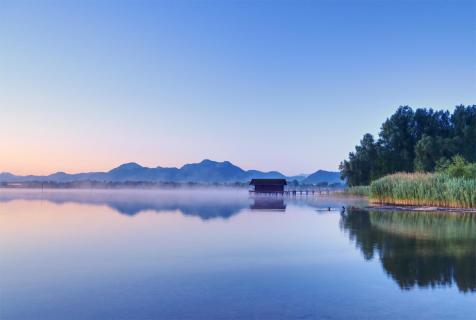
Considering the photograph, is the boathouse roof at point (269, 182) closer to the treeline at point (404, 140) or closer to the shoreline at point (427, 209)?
the treeline at point (404, 140)

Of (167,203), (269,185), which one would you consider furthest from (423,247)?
(269,185)

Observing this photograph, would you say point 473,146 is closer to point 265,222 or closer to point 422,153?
point 422,153

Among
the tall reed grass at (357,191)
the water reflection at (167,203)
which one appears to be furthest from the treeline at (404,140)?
the water reflection at (167,203)

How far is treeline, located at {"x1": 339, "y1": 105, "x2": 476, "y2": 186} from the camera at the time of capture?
236 ft

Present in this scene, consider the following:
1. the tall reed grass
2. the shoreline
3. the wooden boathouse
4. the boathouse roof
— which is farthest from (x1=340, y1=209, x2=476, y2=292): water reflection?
the wooden boathouse

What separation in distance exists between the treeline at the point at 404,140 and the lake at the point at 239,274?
5335 centimetres

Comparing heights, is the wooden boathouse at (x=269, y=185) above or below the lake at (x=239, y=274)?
above

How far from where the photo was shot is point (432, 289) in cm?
1084

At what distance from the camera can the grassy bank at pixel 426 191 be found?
35000 millimetres

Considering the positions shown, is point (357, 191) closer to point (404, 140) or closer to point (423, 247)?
point (404, 140)

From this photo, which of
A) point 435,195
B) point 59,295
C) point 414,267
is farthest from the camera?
point 435,195

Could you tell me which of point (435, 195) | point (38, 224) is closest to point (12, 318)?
point (38, 224)

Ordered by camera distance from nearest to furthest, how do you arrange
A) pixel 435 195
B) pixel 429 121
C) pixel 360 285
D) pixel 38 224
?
pixel 360 285, pixel 38 224, pixel 435 195, pixel 429 121

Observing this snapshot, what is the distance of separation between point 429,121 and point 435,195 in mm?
44055
